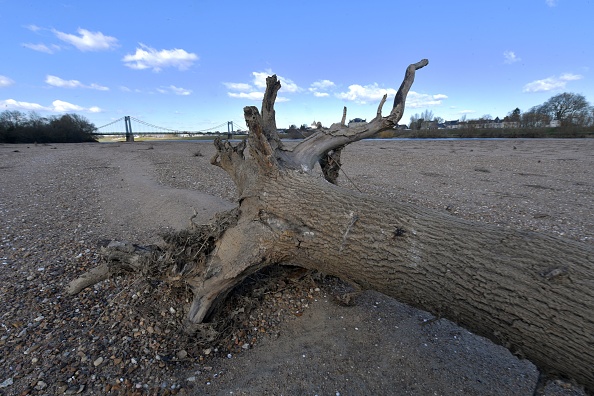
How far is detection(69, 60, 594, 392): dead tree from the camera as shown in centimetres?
133

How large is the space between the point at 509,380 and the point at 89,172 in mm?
10487

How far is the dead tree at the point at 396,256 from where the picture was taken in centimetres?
133

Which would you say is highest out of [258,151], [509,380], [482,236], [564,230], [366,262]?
[258,151]

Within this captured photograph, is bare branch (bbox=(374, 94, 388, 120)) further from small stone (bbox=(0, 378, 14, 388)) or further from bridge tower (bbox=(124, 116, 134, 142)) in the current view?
bridge tower (bbox=(124, 116, 134, 142))

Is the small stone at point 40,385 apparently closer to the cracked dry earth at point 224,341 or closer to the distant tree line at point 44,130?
the cracked dry earth at point 224,341

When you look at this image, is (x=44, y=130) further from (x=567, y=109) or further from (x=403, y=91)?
(x=567, y=109)

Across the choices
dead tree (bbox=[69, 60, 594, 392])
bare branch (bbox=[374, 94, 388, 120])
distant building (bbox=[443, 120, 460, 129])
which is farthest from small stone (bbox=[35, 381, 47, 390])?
distant building (bbox=[443, 120, 460, 129])

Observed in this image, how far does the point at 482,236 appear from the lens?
1.65 meters

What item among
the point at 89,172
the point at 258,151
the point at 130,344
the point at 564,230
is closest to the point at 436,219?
the point at 258,151

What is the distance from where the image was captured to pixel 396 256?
6.00ft

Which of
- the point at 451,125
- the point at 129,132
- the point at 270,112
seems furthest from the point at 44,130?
the point at 451,125

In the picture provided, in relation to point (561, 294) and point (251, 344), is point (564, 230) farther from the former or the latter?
point (251, 344)

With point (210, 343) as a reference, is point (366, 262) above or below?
above

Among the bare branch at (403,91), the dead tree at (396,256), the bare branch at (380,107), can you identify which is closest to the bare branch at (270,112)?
the dead tree at (396,256)
